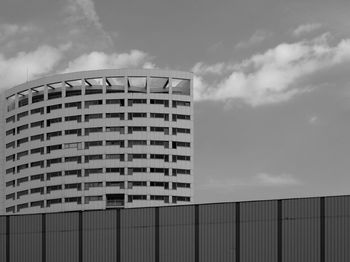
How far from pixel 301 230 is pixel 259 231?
266cm

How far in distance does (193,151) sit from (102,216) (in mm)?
118907

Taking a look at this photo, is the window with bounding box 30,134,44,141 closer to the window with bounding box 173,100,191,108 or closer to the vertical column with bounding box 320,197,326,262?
the window with bounding box 173,100,191,108

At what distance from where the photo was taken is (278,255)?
4856 centimetres

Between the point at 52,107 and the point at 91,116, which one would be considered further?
the point at 52,107

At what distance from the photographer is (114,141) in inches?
6757

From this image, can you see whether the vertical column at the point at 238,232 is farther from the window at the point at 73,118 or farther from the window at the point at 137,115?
the window at the point at 73,118

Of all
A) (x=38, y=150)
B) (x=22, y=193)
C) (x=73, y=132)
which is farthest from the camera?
(x=22, y=193)

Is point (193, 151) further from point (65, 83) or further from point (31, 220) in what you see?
point (31, 220)

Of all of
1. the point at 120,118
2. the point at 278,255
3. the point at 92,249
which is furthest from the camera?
the point at 120,118

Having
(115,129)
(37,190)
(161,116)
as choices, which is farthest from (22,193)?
(161,116)

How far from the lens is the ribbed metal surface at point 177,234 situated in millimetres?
50625

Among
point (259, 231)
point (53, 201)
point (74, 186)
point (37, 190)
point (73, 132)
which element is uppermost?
point (73, 132)

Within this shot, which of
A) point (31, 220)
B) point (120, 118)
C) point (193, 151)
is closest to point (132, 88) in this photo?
point (120, 118)

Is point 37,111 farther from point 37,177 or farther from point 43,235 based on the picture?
point 43,235
